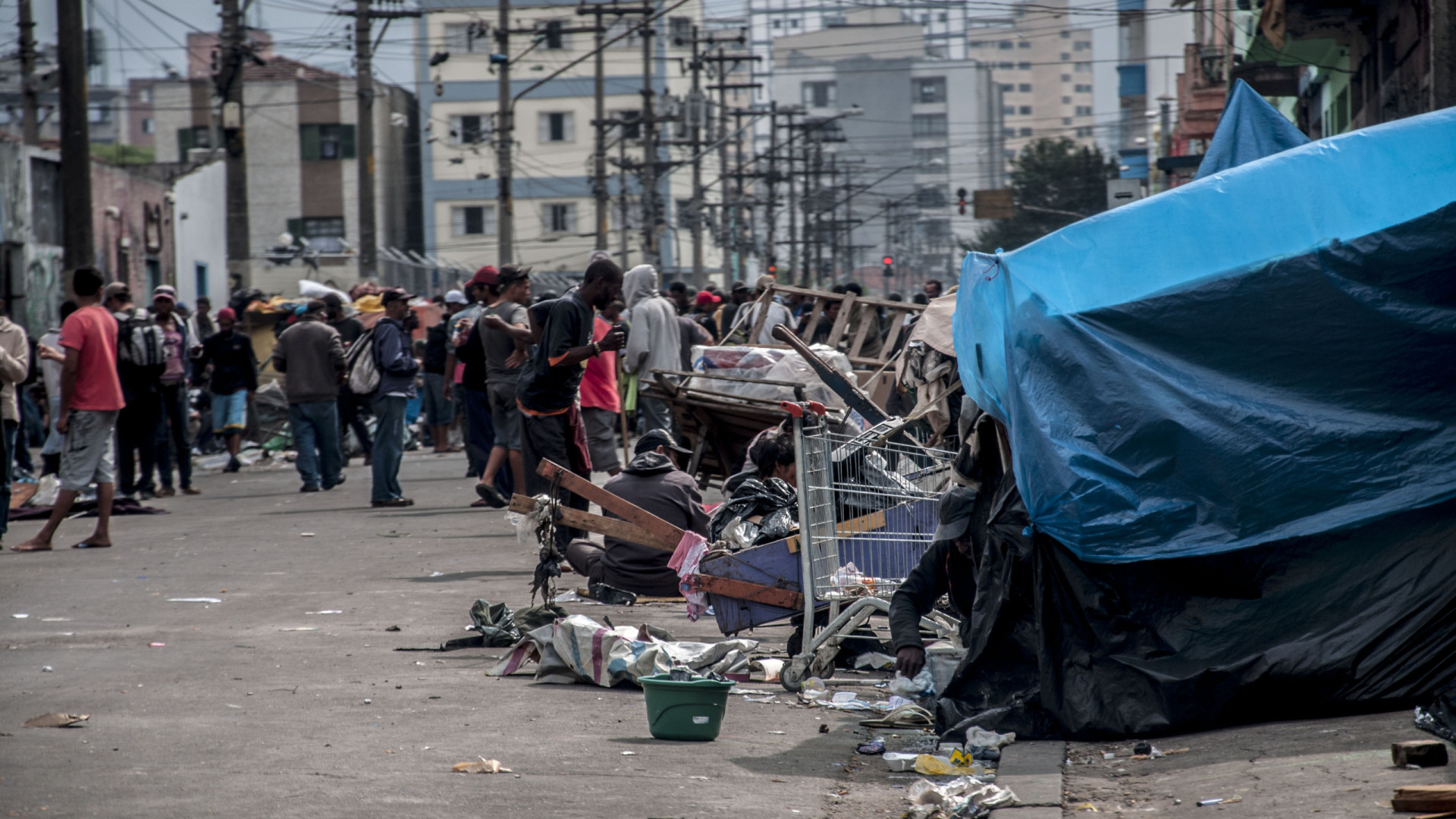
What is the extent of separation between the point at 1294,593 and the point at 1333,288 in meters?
1.07

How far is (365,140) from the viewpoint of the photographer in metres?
30.2

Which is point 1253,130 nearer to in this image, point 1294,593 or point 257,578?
point 1294,593

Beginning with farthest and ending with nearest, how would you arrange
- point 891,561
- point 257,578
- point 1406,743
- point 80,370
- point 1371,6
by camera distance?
point 1371,6 < point 80,370 < point 257,578 < point 891,561 < point 1406,743

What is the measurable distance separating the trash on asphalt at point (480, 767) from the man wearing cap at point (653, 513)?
10.4 feet

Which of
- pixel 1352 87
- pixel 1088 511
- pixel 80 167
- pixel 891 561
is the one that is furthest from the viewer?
pixel 1352 87

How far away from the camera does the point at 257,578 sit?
→ 977 cm

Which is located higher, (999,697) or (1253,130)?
(1253,130)

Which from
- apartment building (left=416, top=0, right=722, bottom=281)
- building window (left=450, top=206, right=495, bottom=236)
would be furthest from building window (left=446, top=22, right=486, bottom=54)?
building window (left=450, top=206, right=495, bottom=236)

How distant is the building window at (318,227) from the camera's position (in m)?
63.8

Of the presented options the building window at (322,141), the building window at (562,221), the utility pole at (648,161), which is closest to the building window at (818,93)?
the building window at (562,221)

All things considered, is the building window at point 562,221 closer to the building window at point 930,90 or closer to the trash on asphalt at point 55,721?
the trash on asphalt at point 55,721

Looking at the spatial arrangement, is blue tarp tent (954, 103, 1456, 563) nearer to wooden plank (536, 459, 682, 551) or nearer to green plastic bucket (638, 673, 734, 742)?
green plastic bucket (638, 673, 734, 742)

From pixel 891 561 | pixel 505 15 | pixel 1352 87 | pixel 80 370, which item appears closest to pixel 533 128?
pixel 505 15

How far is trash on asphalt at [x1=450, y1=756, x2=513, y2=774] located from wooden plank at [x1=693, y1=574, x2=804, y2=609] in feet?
6.24
